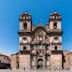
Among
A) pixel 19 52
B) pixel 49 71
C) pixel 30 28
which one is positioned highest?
pixel 30 28

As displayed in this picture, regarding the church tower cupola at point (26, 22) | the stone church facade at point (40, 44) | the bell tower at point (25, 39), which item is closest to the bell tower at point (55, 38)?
the stone church facade at point (40, 44)

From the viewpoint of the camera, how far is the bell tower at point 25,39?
214 feet

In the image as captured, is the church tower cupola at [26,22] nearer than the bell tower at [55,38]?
No

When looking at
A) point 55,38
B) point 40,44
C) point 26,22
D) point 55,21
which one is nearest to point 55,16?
point 55,21

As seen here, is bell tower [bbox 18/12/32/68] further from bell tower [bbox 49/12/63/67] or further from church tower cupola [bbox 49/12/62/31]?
bell tower [bbox 49/12/63/67]

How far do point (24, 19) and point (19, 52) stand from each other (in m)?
6.75

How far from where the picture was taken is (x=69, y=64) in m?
68.0

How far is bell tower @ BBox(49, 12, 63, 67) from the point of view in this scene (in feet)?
213

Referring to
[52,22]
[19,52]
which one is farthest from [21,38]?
[52,22]

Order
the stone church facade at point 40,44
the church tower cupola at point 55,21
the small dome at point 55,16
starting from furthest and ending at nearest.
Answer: the small dome at point 55,16
the church tower cupola at point 55,21
the stone church facade at point 40,44

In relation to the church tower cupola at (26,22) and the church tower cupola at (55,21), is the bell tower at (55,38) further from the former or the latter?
the church tower cupola at (26,22)

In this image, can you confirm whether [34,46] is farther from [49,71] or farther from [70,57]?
[49,71]

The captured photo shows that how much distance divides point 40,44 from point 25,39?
3.13 m

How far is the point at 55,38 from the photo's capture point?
2594 inches
